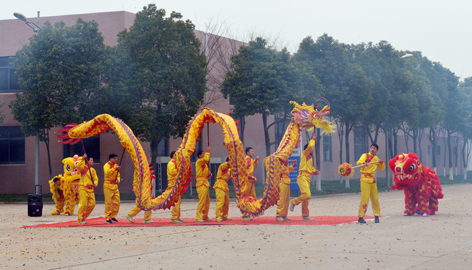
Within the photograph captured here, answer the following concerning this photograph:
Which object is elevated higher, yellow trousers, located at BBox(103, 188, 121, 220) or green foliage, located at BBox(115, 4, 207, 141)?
green foliage, located at BBox(115, 4, 207, 141)

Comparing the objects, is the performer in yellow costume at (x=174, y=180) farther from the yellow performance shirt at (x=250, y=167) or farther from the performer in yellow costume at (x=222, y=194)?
the yellow performance shirt at (x=250, y=167)

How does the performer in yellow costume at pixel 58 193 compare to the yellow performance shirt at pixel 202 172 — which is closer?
the yellow performance shirt at pixel 202 172

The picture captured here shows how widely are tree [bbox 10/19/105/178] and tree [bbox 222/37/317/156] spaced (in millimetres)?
6107

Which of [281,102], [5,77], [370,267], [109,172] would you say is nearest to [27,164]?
[5,77]

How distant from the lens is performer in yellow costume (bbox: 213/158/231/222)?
45.7ft

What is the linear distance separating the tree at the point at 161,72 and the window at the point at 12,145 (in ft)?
28.8

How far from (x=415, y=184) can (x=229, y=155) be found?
502 centimetres

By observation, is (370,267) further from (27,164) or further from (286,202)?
(27,164)

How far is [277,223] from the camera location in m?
12.9

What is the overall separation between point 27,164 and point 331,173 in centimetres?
A: 2416

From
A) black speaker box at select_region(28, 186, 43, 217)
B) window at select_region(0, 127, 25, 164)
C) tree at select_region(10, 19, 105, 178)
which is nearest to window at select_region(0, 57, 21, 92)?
window at select_region(0, 127, 25, 164)

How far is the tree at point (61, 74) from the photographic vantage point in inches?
915

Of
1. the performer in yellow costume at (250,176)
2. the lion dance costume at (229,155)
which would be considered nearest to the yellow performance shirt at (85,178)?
the lion dance costume at (229,155)

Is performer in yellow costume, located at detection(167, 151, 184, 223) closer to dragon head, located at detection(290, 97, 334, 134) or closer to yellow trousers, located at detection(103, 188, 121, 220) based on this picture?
yellow trousers, located at detection(103, 188, 121, 220)
